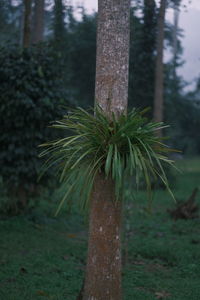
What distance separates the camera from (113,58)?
5.09 metres

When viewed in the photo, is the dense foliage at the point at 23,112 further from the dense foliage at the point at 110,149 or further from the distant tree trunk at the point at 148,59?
the distant tree trunk at the point at 148,59

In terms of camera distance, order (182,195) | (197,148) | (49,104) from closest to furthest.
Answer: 1. (49,104)
2. (182,195)
3. (197,148)

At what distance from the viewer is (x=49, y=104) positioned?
935 cm

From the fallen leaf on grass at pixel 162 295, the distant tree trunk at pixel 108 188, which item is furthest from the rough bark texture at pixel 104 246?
the fallen leaf on grass at pixel 162 295

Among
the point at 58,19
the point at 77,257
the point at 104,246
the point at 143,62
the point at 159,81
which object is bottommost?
the point at 77,257

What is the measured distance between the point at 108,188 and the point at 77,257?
336 centimetres

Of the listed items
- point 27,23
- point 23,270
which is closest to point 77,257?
point 23,270

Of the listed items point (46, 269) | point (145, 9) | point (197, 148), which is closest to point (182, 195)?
point (145, 9)

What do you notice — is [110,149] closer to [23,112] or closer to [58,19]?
[23,112]

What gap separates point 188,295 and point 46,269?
2.00 metres

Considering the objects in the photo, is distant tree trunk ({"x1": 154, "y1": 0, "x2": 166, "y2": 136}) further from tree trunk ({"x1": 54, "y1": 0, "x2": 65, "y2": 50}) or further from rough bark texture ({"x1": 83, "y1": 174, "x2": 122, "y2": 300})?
rough bark texture ({"x1": 83, "y1": 174, "x2": 122, "y2": 300})

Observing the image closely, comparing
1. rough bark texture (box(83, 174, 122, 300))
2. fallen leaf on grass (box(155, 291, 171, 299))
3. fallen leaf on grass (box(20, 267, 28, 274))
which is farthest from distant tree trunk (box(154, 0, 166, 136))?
rough bark texture (box(83, 174, 122, 300))

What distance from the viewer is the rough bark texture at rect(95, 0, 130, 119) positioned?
508 centimetres

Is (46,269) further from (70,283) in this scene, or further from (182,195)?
(182,195)
